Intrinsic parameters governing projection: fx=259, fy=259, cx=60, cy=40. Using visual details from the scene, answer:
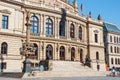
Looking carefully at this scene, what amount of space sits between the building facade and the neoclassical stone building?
1745 cm

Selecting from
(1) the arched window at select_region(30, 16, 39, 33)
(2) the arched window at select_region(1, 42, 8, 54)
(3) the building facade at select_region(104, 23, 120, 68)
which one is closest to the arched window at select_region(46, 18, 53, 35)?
(1) the arched window at select_region(30, 16, 39, 33)

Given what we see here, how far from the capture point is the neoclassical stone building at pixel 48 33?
152ft

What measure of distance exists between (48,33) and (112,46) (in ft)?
125

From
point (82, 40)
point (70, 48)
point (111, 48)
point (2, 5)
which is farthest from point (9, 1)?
point (111, 48)

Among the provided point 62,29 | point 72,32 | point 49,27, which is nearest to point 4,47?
point 49,27

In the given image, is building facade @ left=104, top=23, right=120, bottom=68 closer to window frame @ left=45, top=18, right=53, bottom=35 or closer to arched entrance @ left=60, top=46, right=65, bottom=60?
arched entrance @ left=60, top=46, right=65, bottom=60

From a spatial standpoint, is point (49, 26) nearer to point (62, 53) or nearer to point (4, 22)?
point (62, 53)

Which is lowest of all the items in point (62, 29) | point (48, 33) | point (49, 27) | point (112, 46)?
point (112, 46)

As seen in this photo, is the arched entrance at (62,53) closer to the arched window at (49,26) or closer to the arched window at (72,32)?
the arched window at (49,26)

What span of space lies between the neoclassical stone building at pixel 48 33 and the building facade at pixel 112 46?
57.3ft

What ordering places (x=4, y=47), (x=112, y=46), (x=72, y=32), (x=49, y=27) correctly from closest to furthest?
(x=4, y=47) → (x=49, y=27) → (x=72, y=32) → (x=112, y=46)

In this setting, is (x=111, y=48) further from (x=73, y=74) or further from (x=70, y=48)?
(x=73, y=74)

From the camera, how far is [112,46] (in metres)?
85.9

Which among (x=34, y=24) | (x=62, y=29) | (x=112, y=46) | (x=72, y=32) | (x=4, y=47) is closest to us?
(x=4, y=47)
